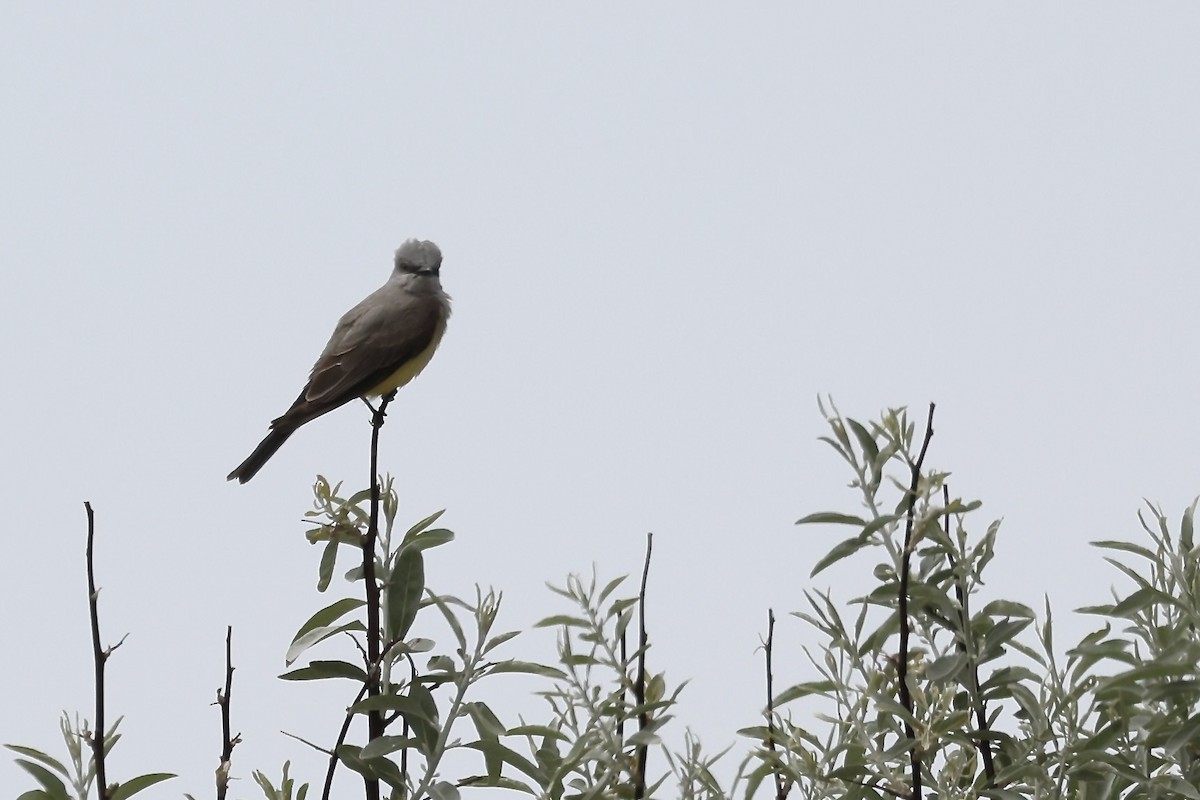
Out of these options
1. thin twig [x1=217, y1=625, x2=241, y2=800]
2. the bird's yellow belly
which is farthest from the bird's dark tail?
thin twig [x1=217, y1=625, x2=241, y2=800]

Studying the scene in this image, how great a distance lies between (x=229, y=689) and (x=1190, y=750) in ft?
5.44

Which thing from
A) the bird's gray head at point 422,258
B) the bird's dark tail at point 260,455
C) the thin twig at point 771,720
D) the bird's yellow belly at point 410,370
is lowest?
the thin twig at point 771,720

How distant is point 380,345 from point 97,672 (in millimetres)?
5325

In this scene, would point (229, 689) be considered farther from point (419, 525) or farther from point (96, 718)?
point (419, 525)

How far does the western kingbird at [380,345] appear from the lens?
7004 mm

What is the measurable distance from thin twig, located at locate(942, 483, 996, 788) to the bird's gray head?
6120 millimetres

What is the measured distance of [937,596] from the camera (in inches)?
87.3

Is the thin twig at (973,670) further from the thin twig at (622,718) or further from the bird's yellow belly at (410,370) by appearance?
the bird's yellow belly at (410,370)

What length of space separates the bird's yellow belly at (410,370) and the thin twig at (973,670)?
5.38 metres

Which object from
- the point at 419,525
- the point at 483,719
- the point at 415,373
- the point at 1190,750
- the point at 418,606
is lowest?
the point at 1190,750

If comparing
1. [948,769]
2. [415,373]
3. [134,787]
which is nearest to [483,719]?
[134,787]

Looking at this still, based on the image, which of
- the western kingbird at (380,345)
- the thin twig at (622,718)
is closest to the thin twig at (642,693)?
the thin twig at (622,718)

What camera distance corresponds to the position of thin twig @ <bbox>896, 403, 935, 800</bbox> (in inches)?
81.9

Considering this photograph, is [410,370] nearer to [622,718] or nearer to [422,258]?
[422,258]
